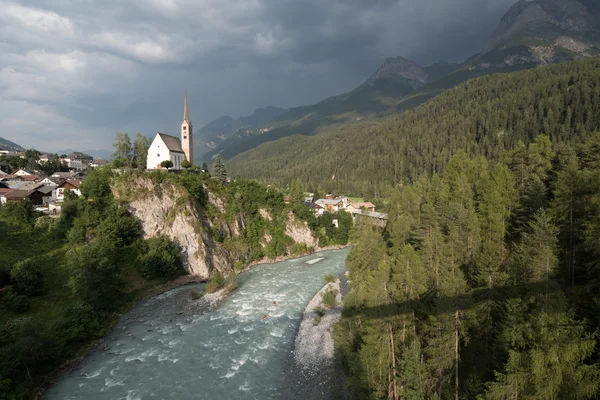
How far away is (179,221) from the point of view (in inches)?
1821

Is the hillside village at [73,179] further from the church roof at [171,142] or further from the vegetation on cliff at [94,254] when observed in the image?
the vegetation on cliff at [94,254]

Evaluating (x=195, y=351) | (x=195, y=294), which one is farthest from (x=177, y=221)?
(x=195, y=351)

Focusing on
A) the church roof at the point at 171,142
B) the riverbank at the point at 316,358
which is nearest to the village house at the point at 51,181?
the church roof at the point at 171,142

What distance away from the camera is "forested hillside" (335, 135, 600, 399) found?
1137 cm

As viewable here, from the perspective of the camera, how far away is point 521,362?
11.7m

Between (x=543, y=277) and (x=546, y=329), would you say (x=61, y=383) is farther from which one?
(x=543, y=277)

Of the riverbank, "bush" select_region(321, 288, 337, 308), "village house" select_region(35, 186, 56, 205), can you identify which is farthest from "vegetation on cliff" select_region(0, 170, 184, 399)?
"bush" select_region(321, 288, 337, 308)

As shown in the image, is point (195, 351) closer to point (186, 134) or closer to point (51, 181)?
point (186, 134)

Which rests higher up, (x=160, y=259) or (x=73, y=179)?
(x=73, y=179)

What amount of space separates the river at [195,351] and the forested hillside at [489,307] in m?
6.90

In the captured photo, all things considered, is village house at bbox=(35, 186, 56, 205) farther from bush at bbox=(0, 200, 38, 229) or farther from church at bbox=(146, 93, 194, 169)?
church at bbox=(146, 93, 194, 169)

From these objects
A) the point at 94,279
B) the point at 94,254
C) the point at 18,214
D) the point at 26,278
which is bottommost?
the point at 94,279

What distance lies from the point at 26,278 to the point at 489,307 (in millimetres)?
42689

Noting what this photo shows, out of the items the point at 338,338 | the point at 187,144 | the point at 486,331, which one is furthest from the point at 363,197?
the point at 486,331
